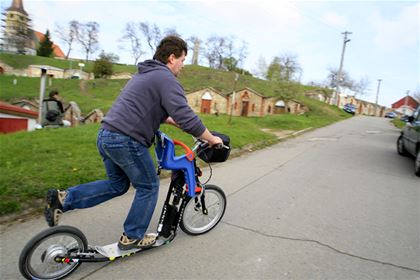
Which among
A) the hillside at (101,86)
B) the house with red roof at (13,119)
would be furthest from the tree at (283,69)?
the house with red roof at (13,119)

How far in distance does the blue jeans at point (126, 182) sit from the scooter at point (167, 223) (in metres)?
0.25

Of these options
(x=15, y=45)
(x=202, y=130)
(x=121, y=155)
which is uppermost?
(x=15, y=45)

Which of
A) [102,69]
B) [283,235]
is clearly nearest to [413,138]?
[283,235]

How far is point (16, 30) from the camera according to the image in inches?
249

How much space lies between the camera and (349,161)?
8953 mm

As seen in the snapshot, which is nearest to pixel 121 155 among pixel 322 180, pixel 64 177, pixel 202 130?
pixel 202 130

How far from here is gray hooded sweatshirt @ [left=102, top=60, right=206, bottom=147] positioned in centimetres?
272

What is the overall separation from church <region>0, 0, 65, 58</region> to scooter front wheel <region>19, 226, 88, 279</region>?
486 centimetres

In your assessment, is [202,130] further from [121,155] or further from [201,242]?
[201,242]

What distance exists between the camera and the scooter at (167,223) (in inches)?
101

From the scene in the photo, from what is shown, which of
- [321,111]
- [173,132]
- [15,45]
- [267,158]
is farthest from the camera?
[321,111]

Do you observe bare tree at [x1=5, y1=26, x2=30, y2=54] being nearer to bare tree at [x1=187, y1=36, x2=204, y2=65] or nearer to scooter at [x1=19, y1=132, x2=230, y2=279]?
scooter at [x1=19, y1=132, x2=230, y2=279]

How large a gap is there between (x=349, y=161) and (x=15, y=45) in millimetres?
8705

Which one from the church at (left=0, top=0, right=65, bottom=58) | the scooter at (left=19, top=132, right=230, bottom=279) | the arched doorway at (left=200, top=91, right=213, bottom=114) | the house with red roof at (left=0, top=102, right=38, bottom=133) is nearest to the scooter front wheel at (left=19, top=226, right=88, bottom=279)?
the scooter at (left=19, top=132, right=230, bottom=279)
